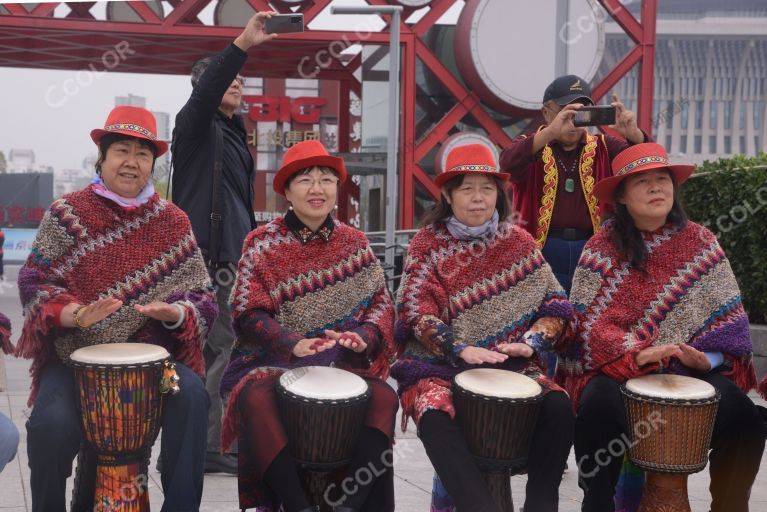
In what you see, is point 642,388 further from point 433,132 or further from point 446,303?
point 433,132

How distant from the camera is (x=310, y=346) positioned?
3.44 m

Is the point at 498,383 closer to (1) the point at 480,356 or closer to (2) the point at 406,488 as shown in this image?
(1) the point at 480,356

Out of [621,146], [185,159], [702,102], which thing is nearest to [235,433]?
[185,159]

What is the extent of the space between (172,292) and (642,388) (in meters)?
1.80

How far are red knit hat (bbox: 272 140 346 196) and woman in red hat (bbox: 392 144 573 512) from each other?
1.45 ft

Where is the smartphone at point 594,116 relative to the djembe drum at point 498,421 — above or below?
above

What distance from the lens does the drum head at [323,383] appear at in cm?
329

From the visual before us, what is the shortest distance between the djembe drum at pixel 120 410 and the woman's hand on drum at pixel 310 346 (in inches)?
17.9

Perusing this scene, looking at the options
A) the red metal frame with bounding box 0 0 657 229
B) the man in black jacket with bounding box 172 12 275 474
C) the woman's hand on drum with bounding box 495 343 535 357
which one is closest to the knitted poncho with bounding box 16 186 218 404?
the man in black jacket with bounding box 172 12 275 474

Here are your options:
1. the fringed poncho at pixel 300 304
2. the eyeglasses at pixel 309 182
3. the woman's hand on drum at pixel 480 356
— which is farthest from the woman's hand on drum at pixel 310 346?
the eyeglasses at pixel 309 182

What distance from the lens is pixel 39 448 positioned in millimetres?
3213

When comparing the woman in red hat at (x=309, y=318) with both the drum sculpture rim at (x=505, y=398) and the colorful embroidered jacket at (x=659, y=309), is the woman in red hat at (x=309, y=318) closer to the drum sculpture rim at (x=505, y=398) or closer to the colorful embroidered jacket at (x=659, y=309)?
the drum sculpture rim at (x=505, y=398)

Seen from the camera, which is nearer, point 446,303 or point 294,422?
point 294,422

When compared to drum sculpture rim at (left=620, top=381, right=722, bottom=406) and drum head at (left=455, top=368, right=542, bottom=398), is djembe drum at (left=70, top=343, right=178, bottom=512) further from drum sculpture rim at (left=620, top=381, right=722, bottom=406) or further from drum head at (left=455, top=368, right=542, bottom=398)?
drum sculpture rim at (left=620, top=381, right=722, bottom=406)
